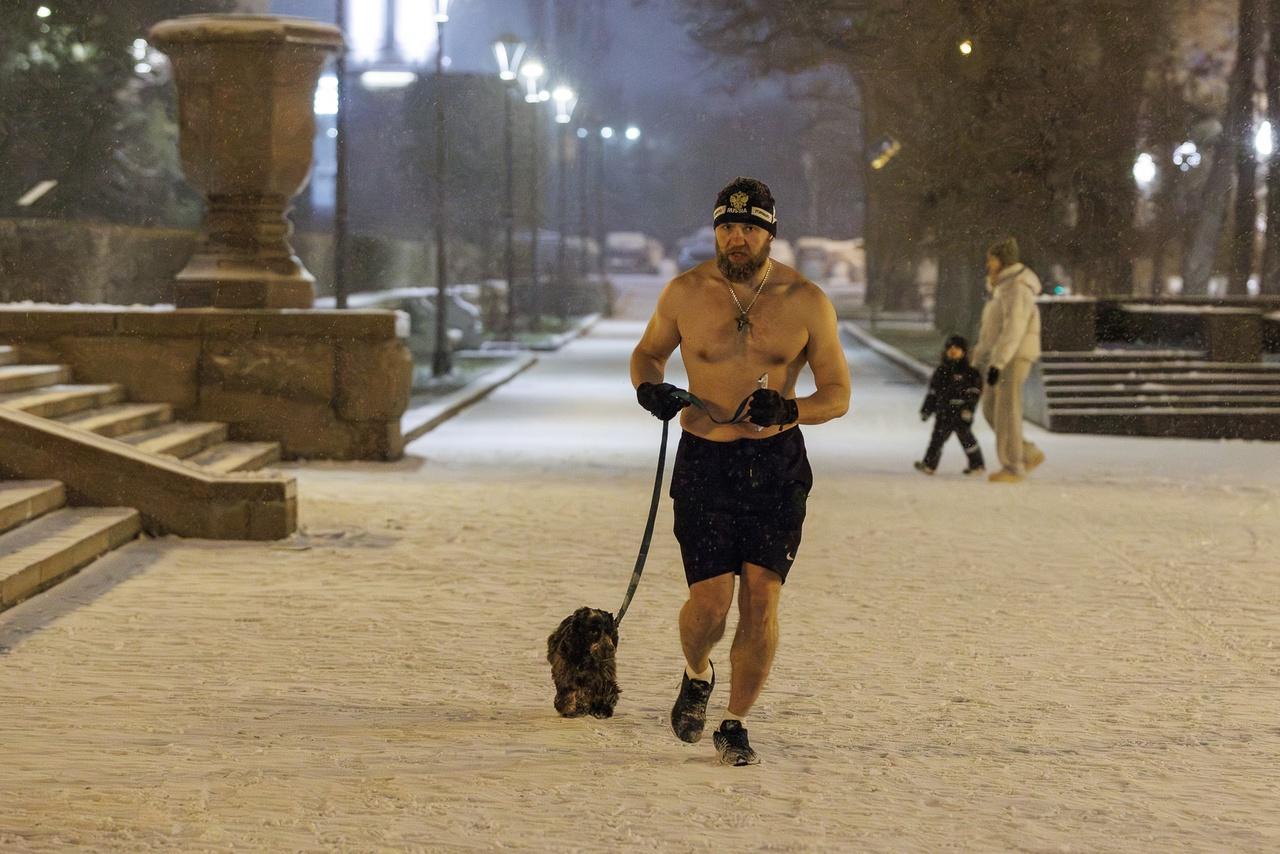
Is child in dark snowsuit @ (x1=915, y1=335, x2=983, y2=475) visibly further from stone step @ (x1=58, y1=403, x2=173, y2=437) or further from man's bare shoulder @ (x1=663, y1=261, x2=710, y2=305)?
man's bare shoulder @ (x1=663, y1=261, x2=710, y2=305)

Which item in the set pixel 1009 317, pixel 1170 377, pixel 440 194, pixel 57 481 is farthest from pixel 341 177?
pixel 57 481

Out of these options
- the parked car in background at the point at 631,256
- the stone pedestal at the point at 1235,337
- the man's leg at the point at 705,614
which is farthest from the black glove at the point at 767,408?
the parked car in background at the point at 631,256

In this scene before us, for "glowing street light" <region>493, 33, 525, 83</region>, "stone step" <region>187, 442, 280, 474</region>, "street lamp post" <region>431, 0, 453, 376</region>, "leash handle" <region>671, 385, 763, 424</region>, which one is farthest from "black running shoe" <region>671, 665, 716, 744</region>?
"glowing street light" <region>493, 33, 525, 83</region>

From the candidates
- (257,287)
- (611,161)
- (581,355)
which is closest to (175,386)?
(257,287)

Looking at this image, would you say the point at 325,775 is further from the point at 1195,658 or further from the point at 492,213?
the point at 492,213

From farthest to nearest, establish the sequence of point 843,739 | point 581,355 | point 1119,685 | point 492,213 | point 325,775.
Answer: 1. point 492,213
2. point 581,355
3. point 1119,685
4. point 843,739
5. point 325,775

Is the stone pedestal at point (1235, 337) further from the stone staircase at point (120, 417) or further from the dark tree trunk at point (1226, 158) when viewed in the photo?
the stone staircase at point (120, 417)

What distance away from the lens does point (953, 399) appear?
15.4m

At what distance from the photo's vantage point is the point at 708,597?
6.36m

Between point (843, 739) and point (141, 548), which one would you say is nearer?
point (843, 739)

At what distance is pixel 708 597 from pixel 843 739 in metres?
0.73

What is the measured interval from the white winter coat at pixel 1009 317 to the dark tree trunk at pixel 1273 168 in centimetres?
1722

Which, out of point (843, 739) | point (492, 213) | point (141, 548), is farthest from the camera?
point (492, 213)

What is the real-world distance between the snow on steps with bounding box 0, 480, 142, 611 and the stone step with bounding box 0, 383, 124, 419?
1928 millimetres
